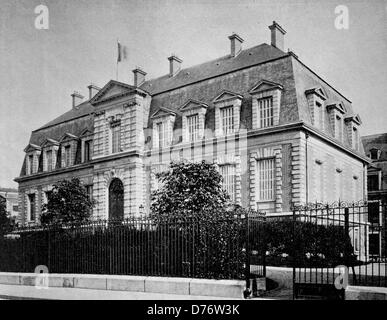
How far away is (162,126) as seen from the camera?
91.7ft

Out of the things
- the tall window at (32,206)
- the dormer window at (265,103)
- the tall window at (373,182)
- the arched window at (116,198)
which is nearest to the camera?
the dormer window at (265,103)

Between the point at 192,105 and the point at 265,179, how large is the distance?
634 centimetres

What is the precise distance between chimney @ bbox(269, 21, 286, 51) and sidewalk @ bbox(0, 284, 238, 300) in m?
19.0

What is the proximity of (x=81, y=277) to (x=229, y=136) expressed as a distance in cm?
1308

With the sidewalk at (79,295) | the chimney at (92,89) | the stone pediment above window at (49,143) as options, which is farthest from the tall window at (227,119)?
the chimney at (92,89)

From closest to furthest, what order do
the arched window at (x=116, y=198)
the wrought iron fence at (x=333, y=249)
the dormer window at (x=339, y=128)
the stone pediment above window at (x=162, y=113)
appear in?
the wrought iron fence at (x=333, y=249), the dormer window at (x=339, y=128), the stone pediment above window at (x=162, y=113), the arched window at (x=116, y=198)

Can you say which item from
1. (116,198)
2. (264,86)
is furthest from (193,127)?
(116,198)

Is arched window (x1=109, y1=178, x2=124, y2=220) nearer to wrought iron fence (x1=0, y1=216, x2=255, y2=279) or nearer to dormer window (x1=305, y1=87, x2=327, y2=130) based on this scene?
dormer window (x1=305, y1=87, x2=327, y2=130)

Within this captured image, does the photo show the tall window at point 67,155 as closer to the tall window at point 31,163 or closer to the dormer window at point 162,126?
the tall window at point 31,163

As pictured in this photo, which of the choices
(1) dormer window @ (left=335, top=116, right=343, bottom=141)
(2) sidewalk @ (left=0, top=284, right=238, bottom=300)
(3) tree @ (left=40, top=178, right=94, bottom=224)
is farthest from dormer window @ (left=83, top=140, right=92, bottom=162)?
(2) sidewalk @ (left=0, top=284, right=238, bottom=300)

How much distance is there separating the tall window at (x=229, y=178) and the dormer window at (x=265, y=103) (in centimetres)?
276

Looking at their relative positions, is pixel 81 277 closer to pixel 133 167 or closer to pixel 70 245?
pixel 70 245

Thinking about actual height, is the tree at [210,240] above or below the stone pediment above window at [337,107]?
below

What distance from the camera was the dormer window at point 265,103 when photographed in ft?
74.7
